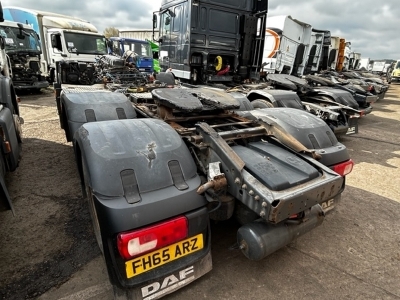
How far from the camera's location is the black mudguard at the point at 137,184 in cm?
144

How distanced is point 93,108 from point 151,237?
1782 millimetres

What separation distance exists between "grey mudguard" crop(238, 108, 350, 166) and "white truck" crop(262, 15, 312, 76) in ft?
29.4

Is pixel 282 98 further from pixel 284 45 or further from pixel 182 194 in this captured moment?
pixel 284 45

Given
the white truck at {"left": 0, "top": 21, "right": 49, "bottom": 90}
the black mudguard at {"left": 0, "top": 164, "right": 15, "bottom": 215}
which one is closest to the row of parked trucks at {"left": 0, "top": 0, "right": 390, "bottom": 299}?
the black mudguard at {"left": 0, "top": 164, "right": 15, "bottom": 215}

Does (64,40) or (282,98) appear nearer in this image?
(282,98)

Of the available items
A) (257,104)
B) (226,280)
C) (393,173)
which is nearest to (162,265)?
(226,280)

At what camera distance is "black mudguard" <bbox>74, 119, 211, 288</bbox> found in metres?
1.44

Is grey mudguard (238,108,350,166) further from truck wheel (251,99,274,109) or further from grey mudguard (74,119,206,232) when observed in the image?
truck wheel (251,99,274,109)

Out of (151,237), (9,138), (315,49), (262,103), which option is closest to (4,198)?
(151,237)

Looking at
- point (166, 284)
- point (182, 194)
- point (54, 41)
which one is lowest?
point (166, 284)

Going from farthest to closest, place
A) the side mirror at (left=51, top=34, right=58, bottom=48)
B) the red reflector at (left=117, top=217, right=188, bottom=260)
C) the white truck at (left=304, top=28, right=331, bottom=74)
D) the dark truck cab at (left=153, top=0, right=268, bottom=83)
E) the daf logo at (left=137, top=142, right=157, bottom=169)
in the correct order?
the white truck at (left=304, top=28, right=331, bottom=74) < the side mirror at (left=51, top=34, right=58, bottom=48) < the dark truck cab at (left=153, top=0, right=268, bottom=83) < the daf logo at (left=137, top=142, right=157, bottom=169) < the red reflector at (left=117, top=217, right=188, bottom=260)

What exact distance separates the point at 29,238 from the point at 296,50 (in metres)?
12.0

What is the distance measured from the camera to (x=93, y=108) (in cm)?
274

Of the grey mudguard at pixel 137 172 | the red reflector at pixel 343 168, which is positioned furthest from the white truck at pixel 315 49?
the grey mudguard at pixel 137 172
